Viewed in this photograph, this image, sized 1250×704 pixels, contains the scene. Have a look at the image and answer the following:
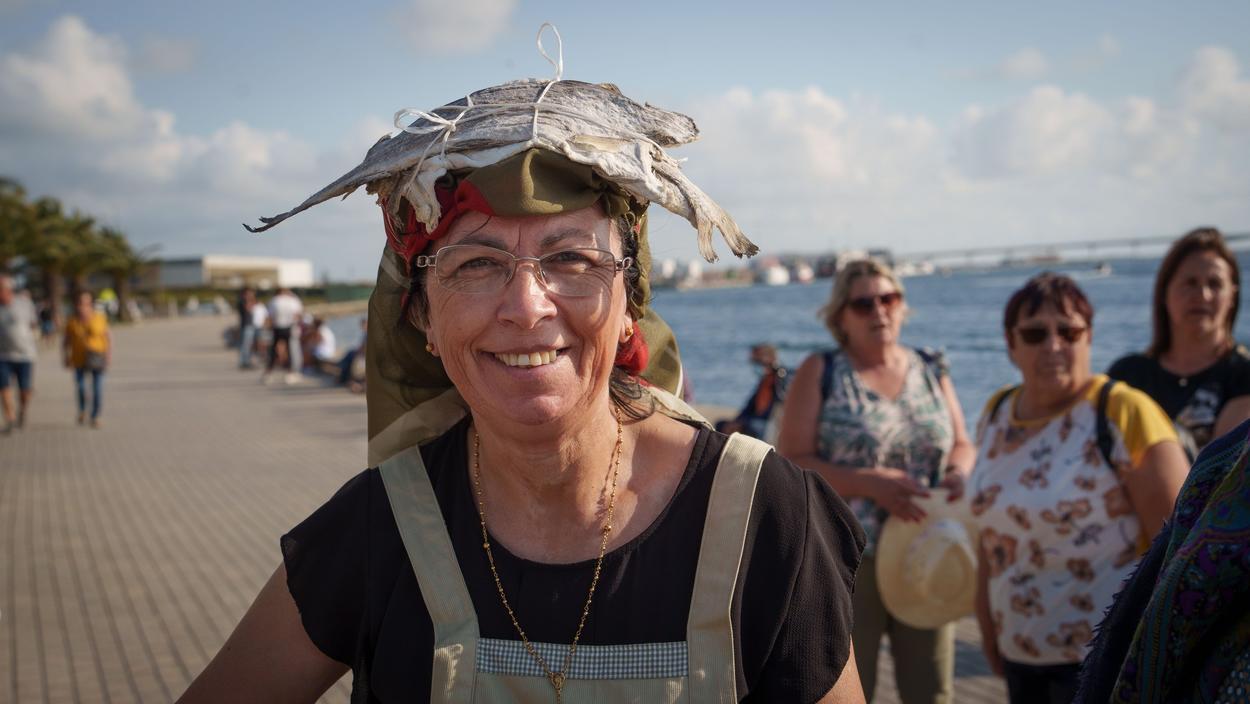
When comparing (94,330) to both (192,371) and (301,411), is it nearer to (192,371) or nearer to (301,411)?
(301,411)

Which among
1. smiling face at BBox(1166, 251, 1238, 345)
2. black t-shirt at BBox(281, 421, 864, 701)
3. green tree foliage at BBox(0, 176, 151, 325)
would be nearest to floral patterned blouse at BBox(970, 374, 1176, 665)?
smiling face at BBox(1166, 251, 1238, 345)

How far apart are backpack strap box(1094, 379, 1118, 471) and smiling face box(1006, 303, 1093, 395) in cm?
10

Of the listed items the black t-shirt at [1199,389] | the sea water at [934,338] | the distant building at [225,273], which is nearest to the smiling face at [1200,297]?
the black t-shirt at [1199,389]

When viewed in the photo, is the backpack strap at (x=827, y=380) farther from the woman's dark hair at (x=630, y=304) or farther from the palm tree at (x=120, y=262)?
the palm tree at (x=120, y=262)

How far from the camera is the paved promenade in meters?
4.92

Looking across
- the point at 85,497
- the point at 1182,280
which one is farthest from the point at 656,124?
the point at 85,497

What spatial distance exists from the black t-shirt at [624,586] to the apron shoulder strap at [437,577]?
0.9 inches

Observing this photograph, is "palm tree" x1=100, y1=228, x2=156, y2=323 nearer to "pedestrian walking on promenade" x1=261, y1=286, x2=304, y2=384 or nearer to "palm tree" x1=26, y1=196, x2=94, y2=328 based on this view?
"palm tree" x1=26, y1=196, x2=94, y2=328

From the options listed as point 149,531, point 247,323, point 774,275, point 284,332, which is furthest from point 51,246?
point 774,275

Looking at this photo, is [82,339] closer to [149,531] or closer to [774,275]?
[149,531]

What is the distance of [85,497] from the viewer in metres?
8.77

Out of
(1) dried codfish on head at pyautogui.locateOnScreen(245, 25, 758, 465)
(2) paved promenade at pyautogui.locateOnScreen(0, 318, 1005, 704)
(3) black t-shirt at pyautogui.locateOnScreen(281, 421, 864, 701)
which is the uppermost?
(1) dried codfish on head at pyautogui.locateOnScreen(245, 25, 758, 465)

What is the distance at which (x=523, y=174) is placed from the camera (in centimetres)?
162

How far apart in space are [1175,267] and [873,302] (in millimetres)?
1156
